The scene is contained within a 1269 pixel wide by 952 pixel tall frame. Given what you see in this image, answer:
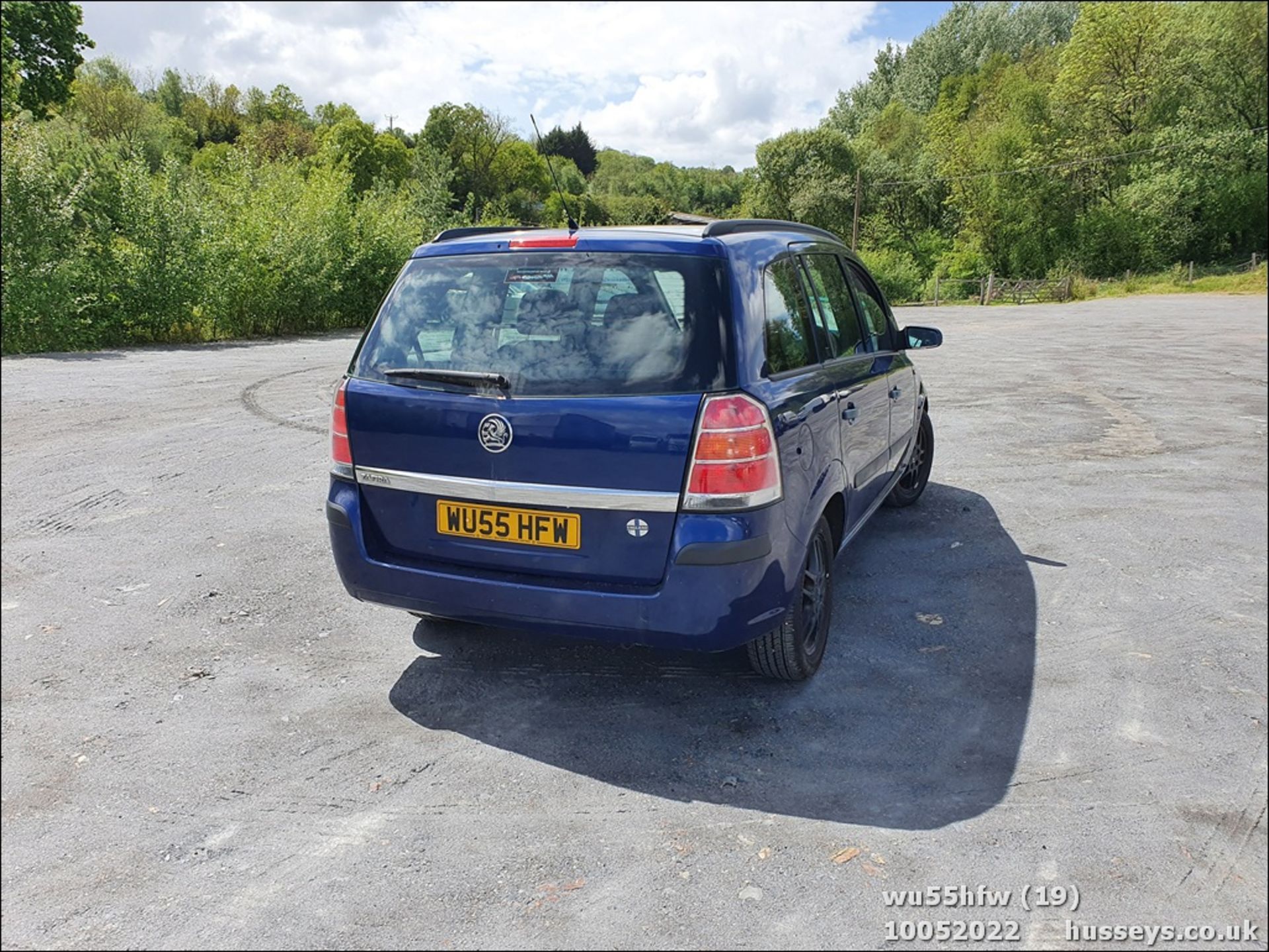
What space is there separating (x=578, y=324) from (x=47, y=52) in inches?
1479

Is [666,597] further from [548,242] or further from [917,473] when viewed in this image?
[917,473]

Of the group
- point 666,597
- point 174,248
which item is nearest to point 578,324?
point 666,597

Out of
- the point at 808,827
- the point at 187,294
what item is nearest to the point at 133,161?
the point at 187,294

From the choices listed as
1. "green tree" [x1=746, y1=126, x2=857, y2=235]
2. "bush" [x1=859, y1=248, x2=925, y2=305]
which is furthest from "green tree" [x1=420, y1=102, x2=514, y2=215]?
"bush" [x1=859, y1=248, x2=925, y2=305]

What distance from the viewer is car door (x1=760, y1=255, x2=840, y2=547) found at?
3.40 meters

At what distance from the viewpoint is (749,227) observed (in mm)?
3994

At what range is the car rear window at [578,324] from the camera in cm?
322

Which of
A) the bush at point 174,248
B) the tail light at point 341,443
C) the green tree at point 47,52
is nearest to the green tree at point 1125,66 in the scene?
the tail light at point 341,443

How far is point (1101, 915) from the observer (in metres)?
2.40

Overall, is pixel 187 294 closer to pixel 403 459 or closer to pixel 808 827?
pixel 403 459

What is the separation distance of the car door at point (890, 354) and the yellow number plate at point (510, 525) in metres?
2.51

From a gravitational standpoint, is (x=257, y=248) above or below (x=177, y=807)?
above

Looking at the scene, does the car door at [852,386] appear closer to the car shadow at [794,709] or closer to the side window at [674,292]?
the car shadow at [794,709]

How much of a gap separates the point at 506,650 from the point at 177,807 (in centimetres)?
157
